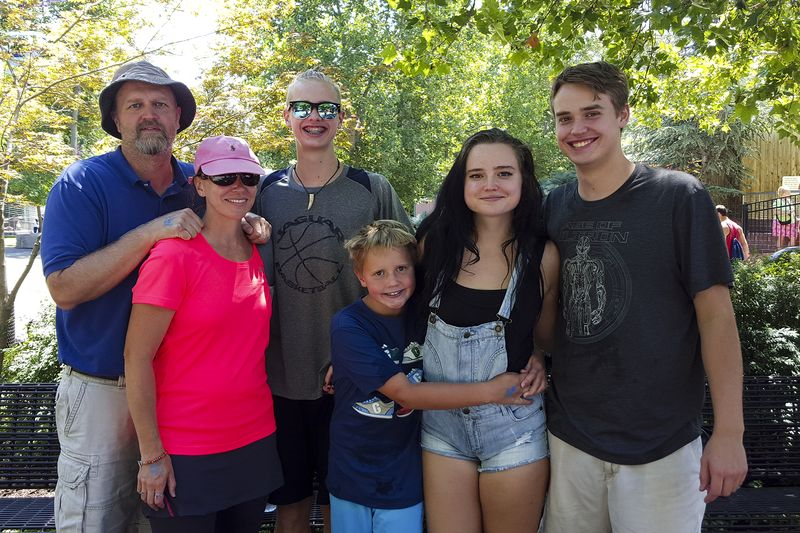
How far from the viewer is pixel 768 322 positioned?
232 inches

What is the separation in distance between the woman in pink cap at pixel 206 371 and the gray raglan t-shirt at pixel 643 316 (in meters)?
1.34

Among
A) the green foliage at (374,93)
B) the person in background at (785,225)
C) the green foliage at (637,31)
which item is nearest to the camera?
the green foliage at (637,31)

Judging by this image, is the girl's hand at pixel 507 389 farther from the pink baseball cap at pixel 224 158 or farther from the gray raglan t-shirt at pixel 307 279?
the pink baseball cap at pixel 224 158

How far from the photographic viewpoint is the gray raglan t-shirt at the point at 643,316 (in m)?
2.35

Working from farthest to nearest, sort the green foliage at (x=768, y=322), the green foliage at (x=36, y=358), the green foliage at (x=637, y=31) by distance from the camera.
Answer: the green foliage at (x=36, y=358) → the green foliage at (x=768, y=322) → the green foliage at (x=637, y=31)

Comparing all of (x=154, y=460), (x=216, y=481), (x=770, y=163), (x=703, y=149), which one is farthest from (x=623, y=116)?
(x=770, y=163)

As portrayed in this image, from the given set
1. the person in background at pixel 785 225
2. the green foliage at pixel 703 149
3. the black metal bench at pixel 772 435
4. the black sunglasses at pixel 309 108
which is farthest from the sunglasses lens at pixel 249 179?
the green foliage at pixel 703 149

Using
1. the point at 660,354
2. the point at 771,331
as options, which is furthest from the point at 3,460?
the point at 771,331

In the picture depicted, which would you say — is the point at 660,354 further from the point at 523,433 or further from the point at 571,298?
the point at 523,433

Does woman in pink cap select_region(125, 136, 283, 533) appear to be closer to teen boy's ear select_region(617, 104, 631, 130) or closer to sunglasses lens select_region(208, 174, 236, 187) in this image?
sunglasses lens select_region(208, 174, 236, 187)

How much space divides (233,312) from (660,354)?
1.71 meters

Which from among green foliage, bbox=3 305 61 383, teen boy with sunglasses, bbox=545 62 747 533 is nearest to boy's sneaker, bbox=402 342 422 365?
teen boy with sunglasses, bbox=545 62 747 533

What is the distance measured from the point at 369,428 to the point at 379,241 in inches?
32.2

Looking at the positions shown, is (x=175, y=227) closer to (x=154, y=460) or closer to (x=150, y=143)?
(x=150, y=143)
